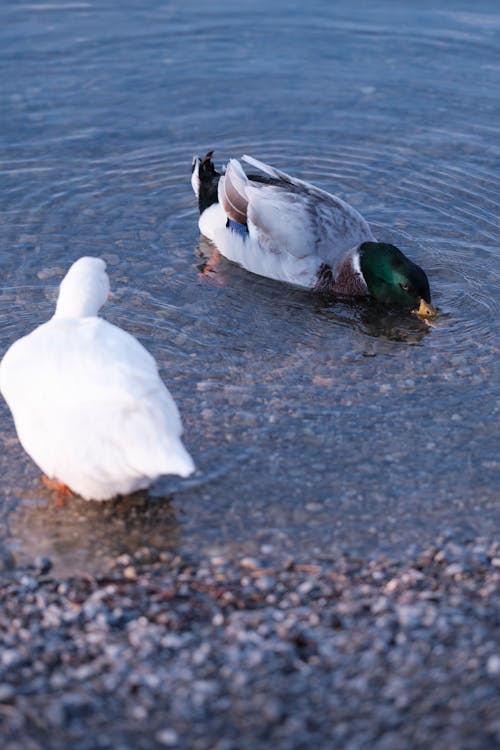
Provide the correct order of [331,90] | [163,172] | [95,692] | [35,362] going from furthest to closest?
[331,90] → [163,172] → [35,362] → [95,692]

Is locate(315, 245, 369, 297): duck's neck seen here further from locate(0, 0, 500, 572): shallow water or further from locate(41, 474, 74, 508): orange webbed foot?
locate(41, 474, 74, 508): orange webbed foot

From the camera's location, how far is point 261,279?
8891 millimetres

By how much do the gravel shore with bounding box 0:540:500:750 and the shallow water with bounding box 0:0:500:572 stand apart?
0.34 meters

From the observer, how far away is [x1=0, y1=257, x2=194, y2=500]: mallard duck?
208 inches

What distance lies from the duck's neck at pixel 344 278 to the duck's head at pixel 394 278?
Result: 57 millimetres

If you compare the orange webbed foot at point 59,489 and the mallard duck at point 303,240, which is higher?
the mallard duck at point 303,240

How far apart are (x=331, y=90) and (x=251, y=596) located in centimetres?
769

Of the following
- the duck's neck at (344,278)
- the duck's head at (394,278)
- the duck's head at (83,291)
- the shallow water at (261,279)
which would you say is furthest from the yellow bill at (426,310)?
the duck's head at (83,291)

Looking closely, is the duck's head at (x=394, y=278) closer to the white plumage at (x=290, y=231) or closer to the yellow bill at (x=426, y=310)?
the yellow bill at (x=426, y=310)

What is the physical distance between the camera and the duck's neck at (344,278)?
8.52 m

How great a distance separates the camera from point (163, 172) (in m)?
10.2

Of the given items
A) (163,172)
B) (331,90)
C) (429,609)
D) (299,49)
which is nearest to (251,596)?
(429,609)

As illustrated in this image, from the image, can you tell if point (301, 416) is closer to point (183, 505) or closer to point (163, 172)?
point (183, 505)

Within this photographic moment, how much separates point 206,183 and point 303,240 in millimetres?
1205
